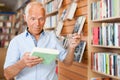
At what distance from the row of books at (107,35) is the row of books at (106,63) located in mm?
123

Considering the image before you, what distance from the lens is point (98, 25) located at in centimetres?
273

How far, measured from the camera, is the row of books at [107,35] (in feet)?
7.21

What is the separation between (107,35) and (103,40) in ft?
0.32

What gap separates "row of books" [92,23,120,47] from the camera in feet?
7.21

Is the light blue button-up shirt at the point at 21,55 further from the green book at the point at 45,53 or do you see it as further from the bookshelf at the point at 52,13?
the bookshelf at the point at 52,13

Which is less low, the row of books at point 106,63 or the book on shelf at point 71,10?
the book on shelf at point 71,10

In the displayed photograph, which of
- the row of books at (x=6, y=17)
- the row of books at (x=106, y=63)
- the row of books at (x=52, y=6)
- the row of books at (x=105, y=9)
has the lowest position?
the row of books at (x=106, y=63)

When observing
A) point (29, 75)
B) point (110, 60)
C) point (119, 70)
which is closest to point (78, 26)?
point (110, 60)

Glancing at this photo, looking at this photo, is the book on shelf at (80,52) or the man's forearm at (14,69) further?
the book on shelf at (80,52)

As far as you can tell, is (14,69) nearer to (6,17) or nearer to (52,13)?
(52,13)

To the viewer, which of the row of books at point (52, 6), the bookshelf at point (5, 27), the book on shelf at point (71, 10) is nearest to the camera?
the book on shelf at point (71, 10)

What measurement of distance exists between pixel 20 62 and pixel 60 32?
1.95 m

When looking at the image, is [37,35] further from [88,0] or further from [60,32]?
[60,32]

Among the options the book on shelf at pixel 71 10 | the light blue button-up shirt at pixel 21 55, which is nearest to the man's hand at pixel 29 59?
the light blue button-up shirt at pixel 21 55
